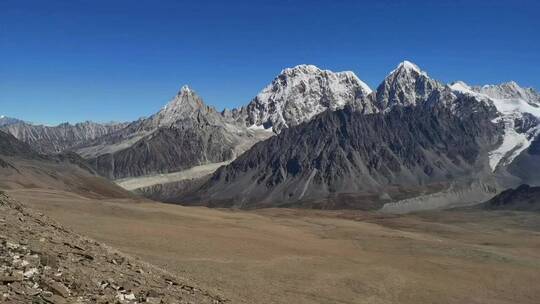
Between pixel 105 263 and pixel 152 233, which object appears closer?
pixel 105 263

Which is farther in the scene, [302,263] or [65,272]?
[302,263]

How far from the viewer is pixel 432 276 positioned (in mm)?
46344

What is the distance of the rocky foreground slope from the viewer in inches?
661

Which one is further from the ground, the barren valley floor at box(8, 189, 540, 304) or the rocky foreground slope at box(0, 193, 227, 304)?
the rocky foreground slope at box(0, 193, 227, 304)

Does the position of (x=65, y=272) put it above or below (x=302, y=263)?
above

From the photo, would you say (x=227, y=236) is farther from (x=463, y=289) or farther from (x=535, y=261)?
(x=535, y=261)

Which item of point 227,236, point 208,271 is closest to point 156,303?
point 208,271

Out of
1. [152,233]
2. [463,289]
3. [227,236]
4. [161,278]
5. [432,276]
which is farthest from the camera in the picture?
[227,236]

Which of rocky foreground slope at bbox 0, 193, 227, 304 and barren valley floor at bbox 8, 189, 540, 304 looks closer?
rocky foreground slope at bbox 0, 193, 227, 304

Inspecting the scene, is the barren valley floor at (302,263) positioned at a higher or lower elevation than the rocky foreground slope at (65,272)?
lower

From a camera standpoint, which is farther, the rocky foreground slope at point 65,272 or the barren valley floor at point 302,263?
the barren valley floor at point 302,263

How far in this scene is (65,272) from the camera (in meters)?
Result: 18.8

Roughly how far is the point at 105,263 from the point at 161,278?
103 inches

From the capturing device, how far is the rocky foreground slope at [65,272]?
16.8m
